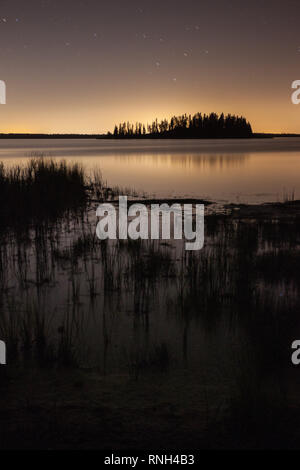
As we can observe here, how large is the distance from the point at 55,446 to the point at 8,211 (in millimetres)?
8785

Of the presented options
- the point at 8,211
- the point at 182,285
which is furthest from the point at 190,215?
the point at 182,285

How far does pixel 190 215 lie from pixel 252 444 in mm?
9670

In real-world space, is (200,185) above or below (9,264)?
above

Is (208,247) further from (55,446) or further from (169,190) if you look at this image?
(169,190)

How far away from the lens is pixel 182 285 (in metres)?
6.25

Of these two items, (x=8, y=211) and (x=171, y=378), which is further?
(x=8, y=211)

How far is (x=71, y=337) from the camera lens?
14.6 ft

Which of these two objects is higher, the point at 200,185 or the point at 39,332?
the point at 200,185

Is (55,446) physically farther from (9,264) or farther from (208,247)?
(208,247)

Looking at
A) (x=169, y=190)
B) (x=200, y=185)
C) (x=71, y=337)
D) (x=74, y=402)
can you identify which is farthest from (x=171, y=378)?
(x=200, y=185)

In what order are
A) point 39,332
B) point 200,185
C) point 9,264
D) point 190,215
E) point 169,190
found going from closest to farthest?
point 39,332
point 9,264
point 190,215
point 169,190
point 200,185
